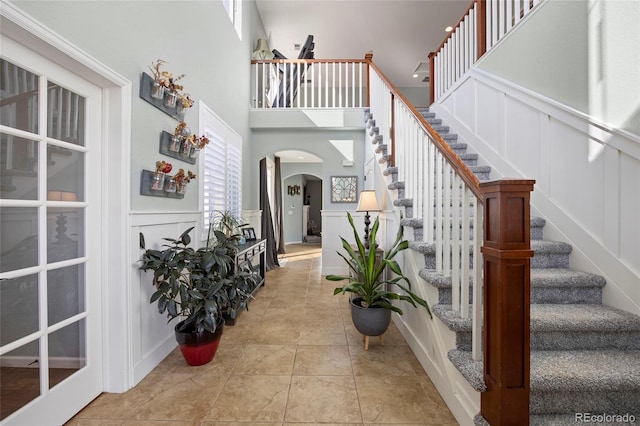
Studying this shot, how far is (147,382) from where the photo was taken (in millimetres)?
1813

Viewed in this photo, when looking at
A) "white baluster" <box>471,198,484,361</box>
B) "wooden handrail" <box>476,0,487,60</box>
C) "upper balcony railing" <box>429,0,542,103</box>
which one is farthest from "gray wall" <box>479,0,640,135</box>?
"white baluster" <box>471,198,484,361</box>

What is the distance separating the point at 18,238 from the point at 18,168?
32 cm

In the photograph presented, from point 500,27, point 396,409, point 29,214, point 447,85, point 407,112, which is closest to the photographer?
point 29,214

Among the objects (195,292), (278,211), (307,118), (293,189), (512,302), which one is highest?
(307,118)

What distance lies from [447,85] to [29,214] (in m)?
4.57

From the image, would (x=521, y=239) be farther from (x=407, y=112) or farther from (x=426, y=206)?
(x=407, y=112)

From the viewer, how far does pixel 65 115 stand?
1486 mm

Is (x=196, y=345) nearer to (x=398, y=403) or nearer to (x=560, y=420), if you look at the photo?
(x=398, y=403)

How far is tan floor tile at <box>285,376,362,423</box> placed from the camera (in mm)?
1514

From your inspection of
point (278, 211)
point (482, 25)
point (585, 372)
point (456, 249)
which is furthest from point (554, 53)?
point (278, 211)

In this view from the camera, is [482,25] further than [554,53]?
Yes

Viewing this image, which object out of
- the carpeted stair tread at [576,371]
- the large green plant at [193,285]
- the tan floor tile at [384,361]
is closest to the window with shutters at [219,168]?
the large green plant at [193,285]

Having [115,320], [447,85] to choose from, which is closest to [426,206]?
[115,320]
